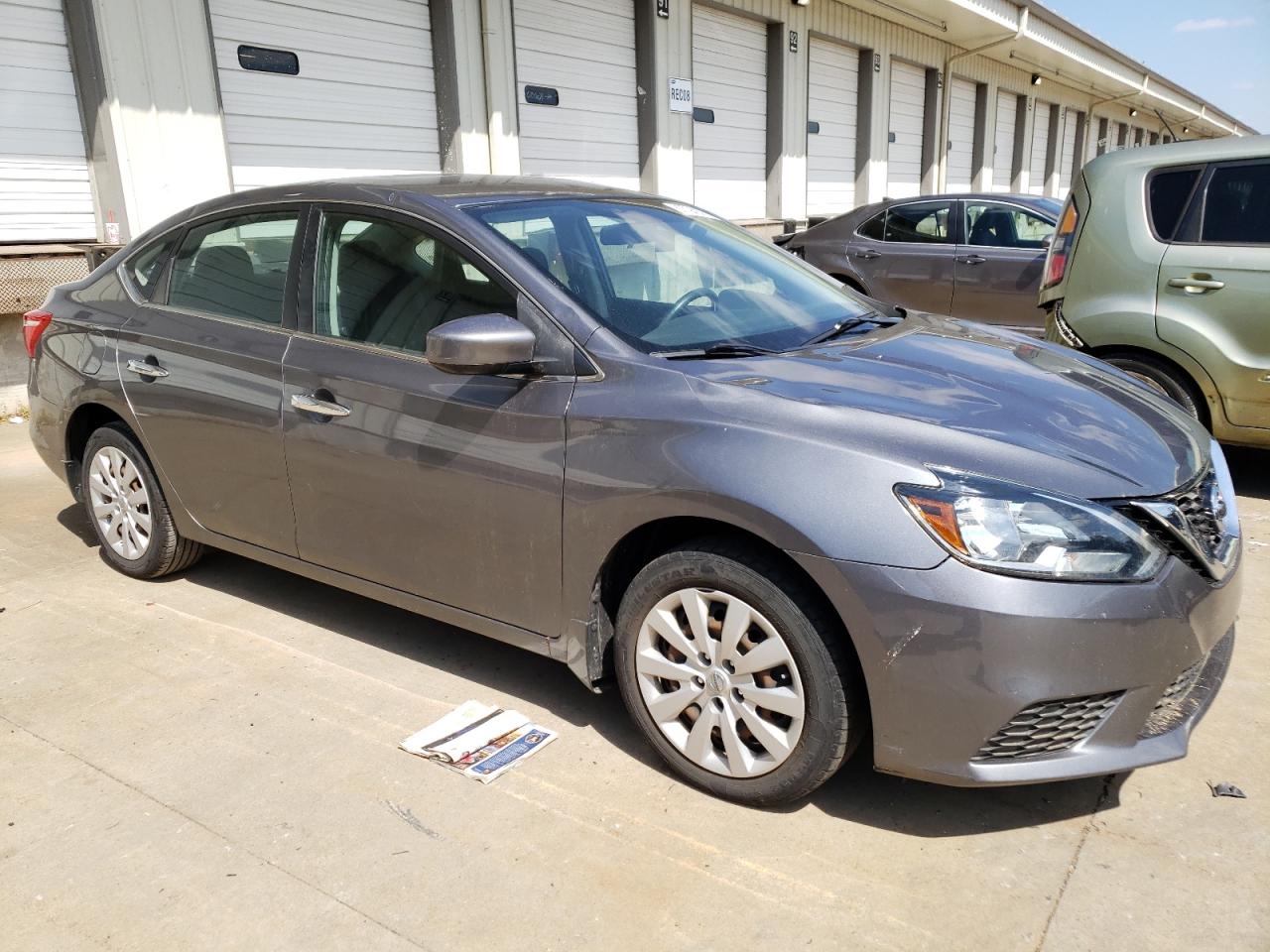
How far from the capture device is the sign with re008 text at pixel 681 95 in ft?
39.1

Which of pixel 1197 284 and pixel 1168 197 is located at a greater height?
pixel 1168 197

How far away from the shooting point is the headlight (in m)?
2.24

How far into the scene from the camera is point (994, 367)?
9.78 ft

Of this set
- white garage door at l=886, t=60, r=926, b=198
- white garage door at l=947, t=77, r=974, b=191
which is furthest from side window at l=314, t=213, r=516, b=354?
white garage door at l=947, t=77, r=974, b=191

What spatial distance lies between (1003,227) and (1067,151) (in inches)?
868

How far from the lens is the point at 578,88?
35.6 feet

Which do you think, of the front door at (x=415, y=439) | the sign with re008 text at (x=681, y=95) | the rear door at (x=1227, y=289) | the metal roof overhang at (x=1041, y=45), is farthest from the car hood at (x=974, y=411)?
the metal roof overhang at (x=1041, y=45)

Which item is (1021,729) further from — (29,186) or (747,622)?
(29,186)

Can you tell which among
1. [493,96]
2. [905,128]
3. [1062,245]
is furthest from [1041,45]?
[1062,245]

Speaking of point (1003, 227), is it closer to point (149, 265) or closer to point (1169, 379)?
point (1169, 379)

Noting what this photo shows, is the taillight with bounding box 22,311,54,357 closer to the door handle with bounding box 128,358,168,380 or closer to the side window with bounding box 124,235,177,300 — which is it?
the side window with bounding box 124,235,177,300

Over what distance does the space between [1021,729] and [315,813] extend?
180 cm

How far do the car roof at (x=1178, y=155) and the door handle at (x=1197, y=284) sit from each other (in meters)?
0.61

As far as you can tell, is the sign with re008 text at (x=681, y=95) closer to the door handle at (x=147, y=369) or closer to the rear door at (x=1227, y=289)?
the rear door at (x=1227, y=289)
